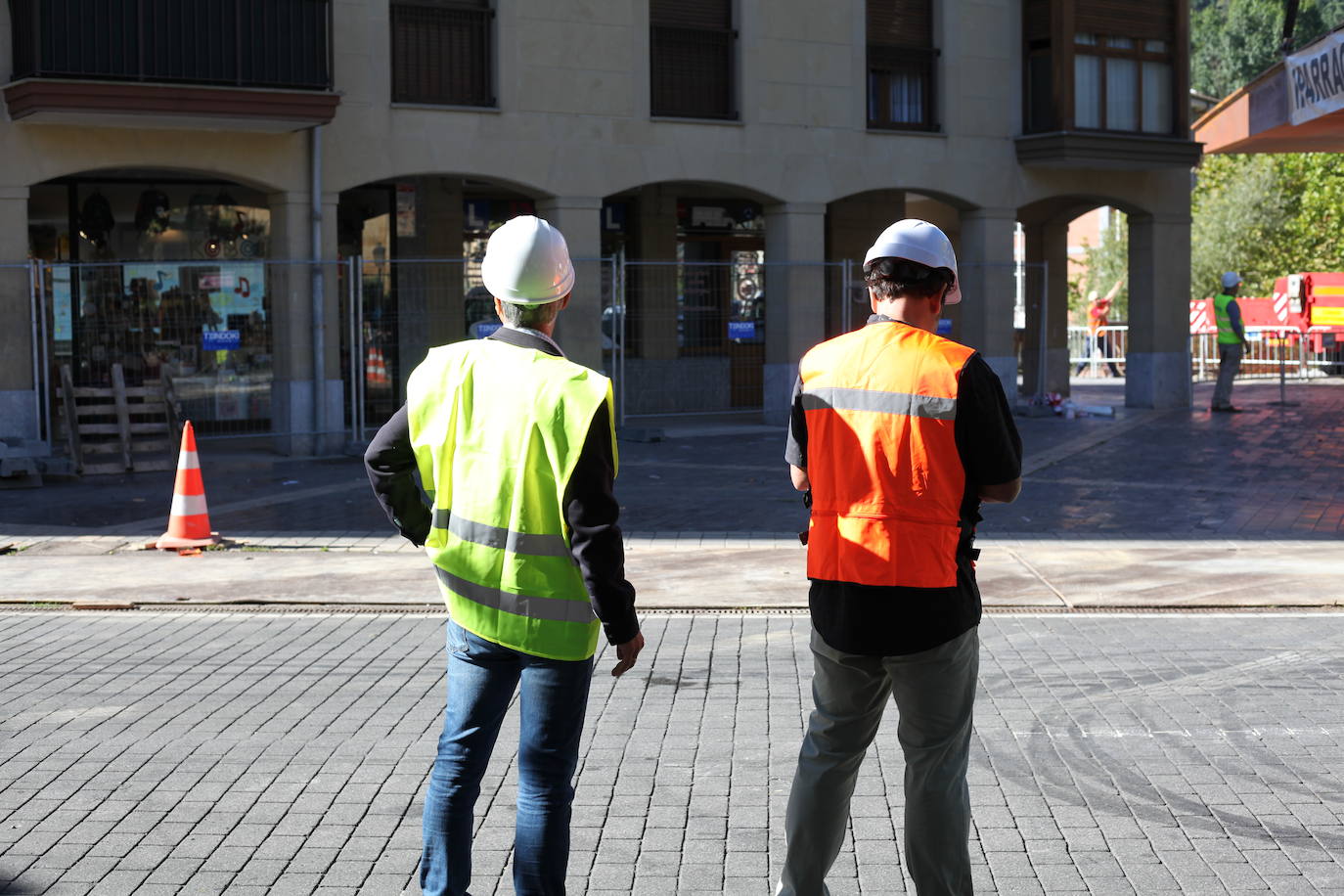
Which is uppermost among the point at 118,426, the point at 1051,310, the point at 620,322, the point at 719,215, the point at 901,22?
the point at 901,22

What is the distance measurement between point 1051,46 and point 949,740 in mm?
21284

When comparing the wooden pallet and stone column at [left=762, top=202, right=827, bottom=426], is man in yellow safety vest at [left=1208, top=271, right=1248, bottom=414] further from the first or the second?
the wooden pallet

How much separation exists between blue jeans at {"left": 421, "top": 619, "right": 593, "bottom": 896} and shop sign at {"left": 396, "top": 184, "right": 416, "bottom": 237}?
727 inches

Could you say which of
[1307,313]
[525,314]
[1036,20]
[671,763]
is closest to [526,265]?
[525,314]

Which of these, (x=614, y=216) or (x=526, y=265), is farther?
(x=614, y=216)

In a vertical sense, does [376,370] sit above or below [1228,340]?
below

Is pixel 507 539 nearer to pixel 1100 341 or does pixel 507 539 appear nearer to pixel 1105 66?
pixel 1105 66

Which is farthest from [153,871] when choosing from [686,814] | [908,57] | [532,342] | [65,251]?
[908,57]

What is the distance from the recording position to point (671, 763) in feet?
19.2

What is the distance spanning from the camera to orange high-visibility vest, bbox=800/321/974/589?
387 centimetres

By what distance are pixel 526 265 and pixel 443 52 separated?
658 inches

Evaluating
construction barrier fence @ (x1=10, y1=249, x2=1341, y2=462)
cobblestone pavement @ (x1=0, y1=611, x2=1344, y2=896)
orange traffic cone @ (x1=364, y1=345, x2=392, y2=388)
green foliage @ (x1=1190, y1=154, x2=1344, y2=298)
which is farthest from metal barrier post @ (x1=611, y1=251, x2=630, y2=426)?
green foliage @ (x1=1190, y1=154, x2=1344, y2=298)

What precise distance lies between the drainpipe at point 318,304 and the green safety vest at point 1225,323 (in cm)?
1322

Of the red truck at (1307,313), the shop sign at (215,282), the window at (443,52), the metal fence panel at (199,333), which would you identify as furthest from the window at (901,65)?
the red truck at (1307,313)
